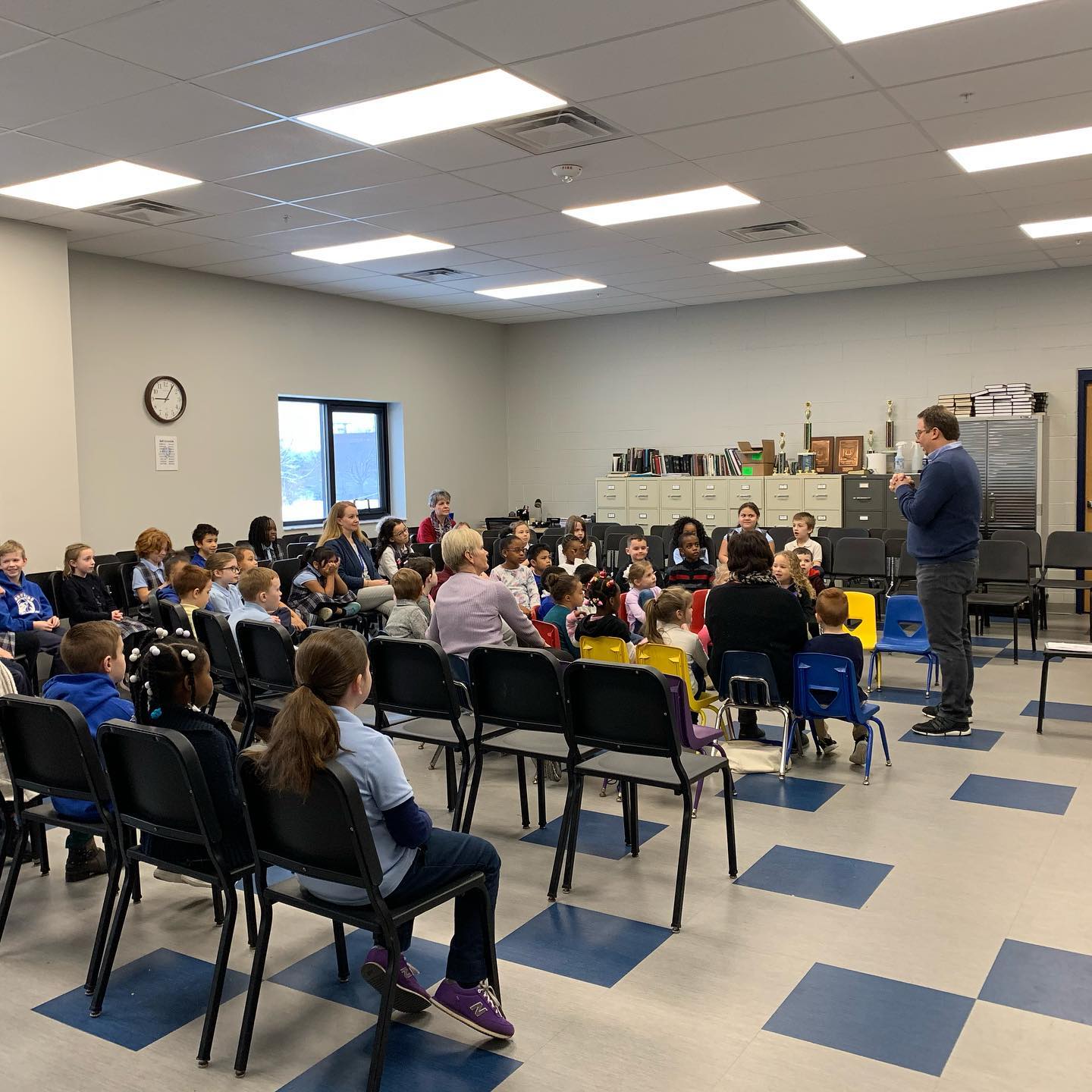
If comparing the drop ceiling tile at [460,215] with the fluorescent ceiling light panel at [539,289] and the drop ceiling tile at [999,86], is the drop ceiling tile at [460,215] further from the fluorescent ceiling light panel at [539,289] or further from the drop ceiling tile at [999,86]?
the drop ceiling tile at [999,86]

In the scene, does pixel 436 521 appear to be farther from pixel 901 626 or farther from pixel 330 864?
pixel 330 864

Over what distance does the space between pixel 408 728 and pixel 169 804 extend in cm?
158

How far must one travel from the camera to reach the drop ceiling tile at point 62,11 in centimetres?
384

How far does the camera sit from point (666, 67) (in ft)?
15.1

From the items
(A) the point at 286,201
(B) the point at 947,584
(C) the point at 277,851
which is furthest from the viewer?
(A) the point at 286,201

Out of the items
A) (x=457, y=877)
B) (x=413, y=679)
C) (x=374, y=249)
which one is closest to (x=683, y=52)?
(x=413, y=679)

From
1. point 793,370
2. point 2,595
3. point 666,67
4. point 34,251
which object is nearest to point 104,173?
point 34,251

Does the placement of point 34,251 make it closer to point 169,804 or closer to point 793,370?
point 169,804

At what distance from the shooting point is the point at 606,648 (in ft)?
15.3

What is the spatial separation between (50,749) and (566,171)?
453cm

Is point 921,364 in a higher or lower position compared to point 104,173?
lower

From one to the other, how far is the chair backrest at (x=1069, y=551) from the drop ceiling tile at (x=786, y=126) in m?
4.86

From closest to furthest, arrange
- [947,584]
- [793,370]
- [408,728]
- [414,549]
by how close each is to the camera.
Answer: [408,728] → [947,584] → [414,549] → [793,370]

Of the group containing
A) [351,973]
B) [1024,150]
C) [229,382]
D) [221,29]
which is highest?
[1024,150]
